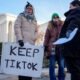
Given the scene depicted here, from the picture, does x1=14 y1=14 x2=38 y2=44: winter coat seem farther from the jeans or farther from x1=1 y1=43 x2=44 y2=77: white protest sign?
the jeans

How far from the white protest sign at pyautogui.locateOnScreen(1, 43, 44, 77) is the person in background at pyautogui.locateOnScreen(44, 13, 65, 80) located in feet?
1.02

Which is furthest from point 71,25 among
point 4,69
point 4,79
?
point 4,79

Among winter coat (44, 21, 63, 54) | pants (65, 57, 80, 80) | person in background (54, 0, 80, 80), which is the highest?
winter coat (44, 21, 63, 54)

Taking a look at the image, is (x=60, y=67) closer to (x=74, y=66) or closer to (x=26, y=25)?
(x=26, y=25)

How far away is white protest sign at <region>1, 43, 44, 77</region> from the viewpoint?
827 cm

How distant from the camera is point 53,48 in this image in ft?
27.9

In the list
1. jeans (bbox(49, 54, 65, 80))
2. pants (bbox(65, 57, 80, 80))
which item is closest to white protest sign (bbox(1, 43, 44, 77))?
jeans (bbox(49, 54, 65, 80))

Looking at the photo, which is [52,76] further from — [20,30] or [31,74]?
[20,30]

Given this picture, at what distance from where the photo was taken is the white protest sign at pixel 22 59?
8266mm

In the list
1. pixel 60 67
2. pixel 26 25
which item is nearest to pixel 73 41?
pixel 26 25

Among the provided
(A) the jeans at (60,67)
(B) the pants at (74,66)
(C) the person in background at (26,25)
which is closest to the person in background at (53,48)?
(A) the jeans at (60,67)

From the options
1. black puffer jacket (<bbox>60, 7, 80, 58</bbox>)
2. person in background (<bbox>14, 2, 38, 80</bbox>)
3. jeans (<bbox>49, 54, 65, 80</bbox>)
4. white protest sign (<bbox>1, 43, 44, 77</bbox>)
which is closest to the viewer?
black puffer jacket (<bbox>60, 7, 80, 58</bbox>)

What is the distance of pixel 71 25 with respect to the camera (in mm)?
5820

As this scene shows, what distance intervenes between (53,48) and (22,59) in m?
0.74
